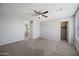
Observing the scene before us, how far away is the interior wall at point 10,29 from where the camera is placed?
13.0 ft

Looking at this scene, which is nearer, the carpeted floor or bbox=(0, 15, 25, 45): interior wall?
the carpeted floor

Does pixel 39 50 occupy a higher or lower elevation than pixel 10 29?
lower

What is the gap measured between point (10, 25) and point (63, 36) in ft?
10.7

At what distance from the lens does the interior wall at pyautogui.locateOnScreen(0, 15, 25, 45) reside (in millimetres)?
3964

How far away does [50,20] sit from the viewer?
374 cm

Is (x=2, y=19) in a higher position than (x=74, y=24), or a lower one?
higher

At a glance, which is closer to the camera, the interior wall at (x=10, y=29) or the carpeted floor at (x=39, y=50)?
the carpeted floor at (x=39, y=50)

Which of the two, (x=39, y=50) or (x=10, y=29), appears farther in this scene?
(x=10, y=29)

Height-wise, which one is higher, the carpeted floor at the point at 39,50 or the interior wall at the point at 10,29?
the interior wall at the point at 10,29

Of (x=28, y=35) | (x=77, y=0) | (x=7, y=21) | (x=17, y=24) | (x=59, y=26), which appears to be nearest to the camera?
(x=77, y=0)

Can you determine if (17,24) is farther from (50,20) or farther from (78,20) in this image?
(78,20)

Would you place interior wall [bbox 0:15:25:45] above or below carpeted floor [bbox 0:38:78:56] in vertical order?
above

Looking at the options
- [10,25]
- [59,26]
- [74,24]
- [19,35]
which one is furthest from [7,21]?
[74,24]

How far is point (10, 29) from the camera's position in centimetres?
445
